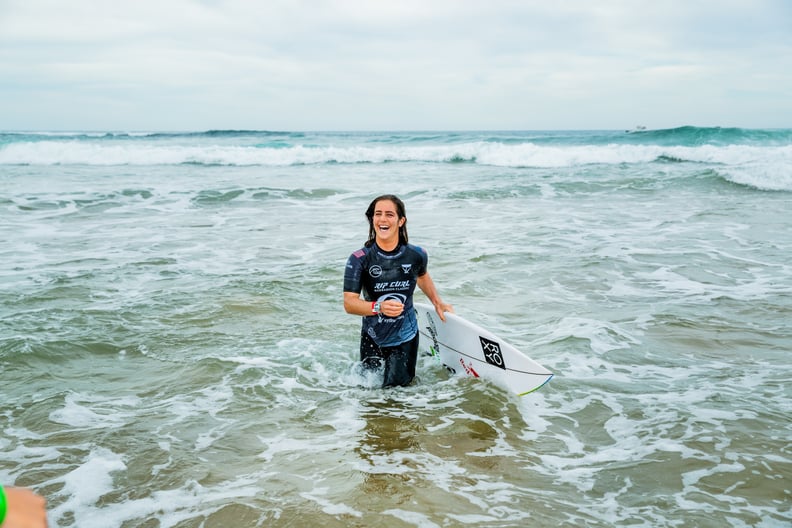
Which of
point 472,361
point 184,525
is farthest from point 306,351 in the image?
point 184,525

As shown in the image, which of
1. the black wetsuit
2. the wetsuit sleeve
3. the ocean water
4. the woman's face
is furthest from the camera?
the wetsuit sleeve

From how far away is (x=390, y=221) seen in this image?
5.19m

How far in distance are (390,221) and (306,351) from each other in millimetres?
2252

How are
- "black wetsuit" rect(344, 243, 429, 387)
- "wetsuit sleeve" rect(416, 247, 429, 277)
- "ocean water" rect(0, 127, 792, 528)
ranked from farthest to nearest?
"wetsuit sleeve" rect(416, 247, 429, 277) → "black wetsuit" rect(344, 243, 429, 387) → "ocean water" rect(0, 127, 792, 528)

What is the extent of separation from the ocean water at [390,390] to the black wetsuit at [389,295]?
26cm

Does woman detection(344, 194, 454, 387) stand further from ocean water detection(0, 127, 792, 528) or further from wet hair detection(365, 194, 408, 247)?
ocean water detection(0, 127, 792, 528)

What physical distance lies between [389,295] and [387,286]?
0.29ft

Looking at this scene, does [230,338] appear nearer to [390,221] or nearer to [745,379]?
[390,221]

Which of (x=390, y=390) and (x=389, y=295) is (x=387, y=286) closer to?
(x=389, y=295)

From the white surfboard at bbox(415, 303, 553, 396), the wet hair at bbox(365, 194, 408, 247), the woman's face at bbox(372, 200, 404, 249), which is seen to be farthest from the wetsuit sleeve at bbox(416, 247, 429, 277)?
the white surfboard at bbox(415, 303, 553, 396)

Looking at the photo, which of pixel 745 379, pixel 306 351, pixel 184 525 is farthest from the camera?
pixel 306 351

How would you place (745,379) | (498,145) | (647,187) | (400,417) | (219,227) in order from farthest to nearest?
(498,145), (647,187), (219,227), (745,379), (400,417)

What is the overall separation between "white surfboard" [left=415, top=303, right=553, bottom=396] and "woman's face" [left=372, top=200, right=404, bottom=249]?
130 centimetres

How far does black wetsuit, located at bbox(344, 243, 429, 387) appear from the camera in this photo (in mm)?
5309
